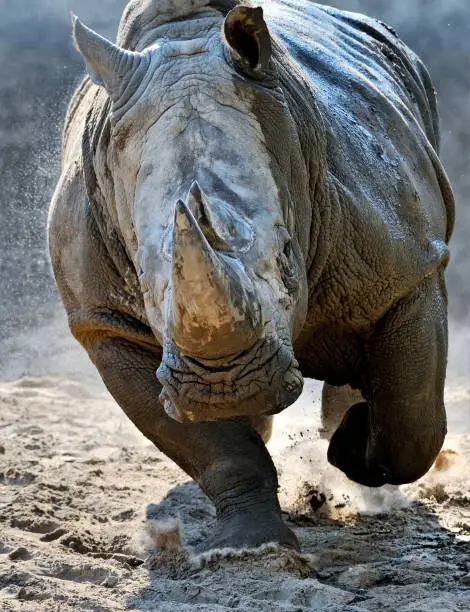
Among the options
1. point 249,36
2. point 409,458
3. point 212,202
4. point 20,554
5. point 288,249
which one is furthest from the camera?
point 409,458

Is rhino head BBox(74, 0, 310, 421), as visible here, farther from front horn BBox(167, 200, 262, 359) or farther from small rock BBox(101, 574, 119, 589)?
small rock BBox(101, 574, 119, 589)

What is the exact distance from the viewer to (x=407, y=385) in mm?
5387

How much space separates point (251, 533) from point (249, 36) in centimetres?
164

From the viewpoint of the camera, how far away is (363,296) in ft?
16.9

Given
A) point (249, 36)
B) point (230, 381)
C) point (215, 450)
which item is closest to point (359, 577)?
point (215, 450)

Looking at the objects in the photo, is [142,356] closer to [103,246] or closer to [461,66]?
[103,246]

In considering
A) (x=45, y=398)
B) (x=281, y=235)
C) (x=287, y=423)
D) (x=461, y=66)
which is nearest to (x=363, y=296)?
(x=281, y=235)

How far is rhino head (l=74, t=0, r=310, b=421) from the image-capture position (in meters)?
3.71

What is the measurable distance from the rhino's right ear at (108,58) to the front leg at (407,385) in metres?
1.43

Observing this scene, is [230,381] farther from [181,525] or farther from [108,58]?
[181,525]

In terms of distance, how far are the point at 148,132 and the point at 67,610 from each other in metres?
1.41

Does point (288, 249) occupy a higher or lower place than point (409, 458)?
higher

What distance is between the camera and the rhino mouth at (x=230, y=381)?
3869mm

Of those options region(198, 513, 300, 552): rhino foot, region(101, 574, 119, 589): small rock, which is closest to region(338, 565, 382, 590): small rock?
region(198, 513, 300, 552): rhino foot
